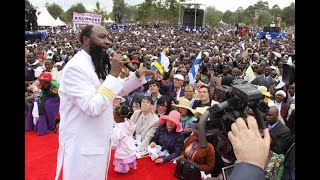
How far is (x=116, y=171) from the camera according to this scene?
461 centimetres

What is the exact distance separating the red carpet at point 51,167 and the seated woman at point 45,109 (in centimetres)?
65

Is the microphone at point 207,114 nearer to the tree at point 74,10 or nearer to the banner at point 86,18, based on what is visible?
the banner at point 86,18

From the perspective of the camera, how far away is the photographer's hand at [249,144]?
108 cm

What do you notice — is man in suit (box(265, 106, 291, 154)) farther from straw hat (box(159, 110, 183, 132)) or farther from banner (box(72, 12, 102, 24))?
banner (box(72, 12, 102, 24))

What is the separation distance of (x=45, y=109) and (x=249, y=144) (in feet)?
18.5

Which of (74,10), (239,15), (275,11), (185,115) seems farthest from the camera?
(239,15)

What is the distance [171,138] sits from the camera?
195 inches

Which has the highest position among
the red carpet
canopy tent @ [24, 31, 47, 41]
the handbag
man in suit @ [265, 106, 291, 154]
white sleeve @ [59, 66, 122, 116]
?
canopy tent @ [24, 31, 47, 41]

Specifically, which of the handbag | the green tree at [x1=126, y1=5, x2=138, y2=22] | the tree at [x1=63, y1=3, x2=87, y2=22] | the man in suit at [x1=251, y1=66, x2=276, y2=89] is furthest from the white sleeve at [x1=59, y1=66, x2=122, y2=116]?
the green tree at [x1=126, y1=5, x2=138, y2=22]

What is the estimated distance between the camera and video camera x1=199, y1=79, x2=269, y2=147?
1270 mm

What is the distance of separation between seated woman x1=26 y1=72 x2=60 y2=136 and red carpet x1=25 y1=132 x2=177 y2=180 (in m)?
0.65

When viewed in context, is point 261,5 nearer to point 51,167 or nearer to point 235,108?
point 51,167

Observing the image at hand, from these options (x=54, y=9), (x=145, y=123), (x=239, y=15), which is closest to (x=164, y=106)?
(x=145, y=123)

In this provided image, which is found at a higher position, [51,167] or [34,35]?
[34,35]
